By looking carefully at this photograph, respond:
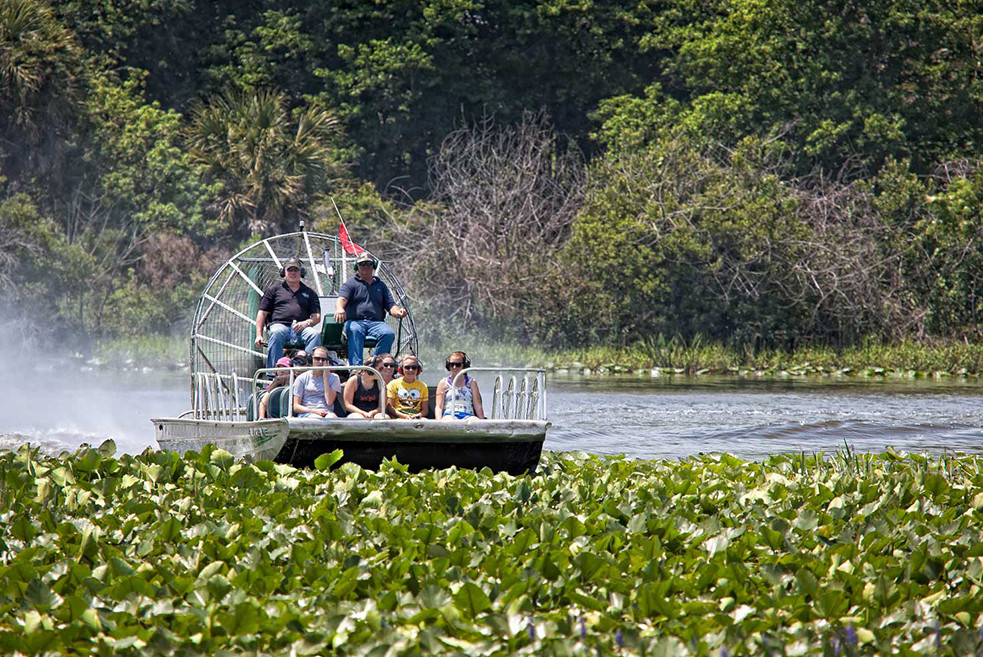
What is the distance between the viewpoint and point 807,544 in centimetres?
789

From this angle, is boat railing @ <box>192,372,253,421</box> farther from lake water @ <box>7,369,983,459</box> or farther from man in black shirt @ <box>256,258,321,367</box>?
lake water @ <box>7,369,983,459</box>

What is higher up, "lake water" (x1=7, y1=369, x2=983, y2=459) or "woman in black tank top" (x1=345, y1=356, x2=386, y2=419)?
"woman in black tank top" (x1=345, y1=356, x2=386, y2=419)

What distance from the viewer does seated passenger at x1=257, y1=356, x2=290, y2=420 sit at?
1276cm

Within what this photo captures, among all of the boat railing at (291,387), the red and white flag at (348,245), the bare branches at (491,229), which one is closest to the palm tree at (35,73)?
the bare branches at (491,229)

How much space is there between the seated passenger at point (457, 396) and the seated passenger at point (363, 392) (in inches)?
23.4

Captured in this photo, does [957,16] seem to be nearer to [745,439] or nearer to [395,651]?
[745,439]

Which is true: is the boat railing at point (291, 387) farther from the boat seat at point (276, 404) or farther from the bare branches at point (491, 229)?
the bare branches at point (491, 229)

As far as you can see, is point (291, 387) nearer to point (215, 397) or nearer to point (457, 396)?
point (457, 396)

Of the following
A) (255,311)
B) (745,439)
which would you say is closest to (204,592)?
(255,311)

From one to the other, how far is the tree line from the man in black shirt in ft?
63.0

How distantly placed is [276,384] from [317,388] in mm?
590

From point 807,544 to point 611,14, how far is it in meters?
37.3

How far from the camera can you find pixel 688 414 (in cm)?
2144

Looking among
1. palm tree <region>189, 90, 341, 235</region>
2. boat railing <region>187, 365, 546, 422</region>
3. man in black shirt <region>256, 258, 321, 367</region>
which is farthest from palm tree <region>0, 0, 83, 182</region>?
boat railing <region>187, 365, 546, 422</region>
